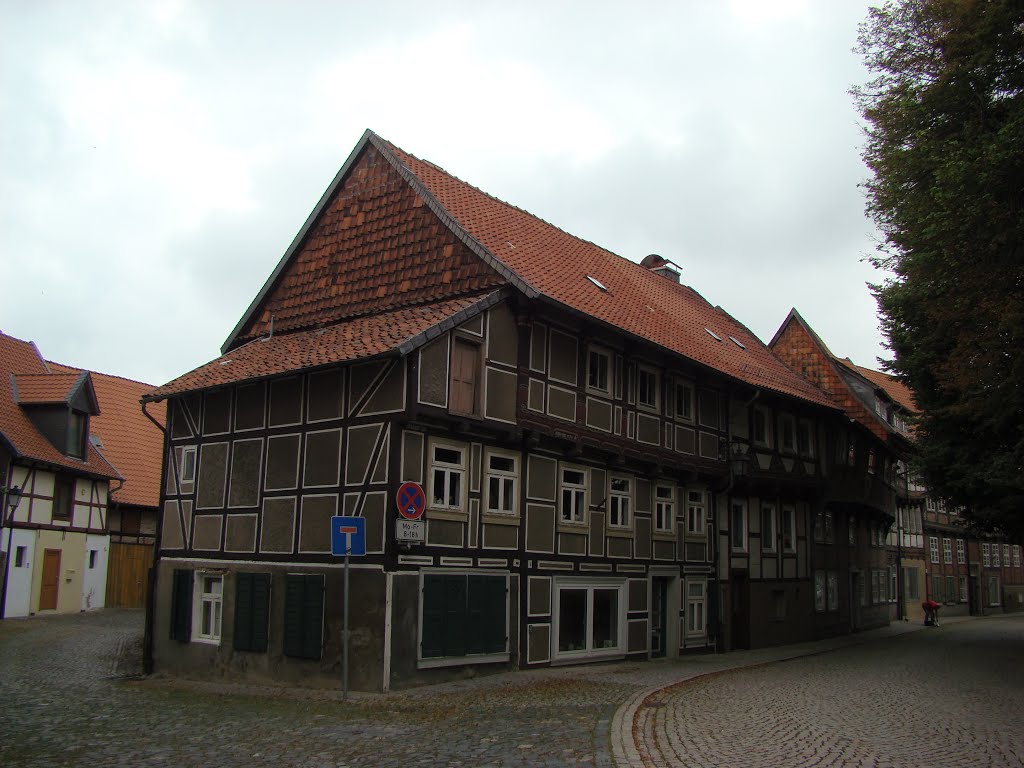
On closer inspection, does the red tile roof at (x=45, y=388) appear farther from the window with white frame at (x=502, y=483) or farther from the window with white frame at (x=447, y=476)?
the window with white frame at (x=447, y=476)

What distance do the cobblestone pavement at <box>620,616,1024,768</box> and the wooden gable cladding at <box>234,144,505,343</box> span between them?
8.60 m

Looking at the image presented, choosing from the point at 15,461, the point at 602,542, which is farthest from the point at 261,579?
the point at 15,461

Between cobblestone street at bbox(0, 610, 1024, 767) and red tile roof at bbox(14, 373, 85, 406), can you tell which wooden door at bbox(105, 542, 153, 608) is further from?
cobblestone street at bbox(0, 610, 1024, 767)

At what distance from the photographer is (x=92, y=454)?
35.3 metres

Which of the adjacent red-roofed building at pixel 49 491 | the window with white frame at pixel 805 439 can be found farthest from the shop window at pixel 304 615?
the window with white frame at pixel 805 439

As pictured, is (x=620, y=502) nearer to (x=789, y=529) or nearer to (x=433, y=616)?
(x=433, y=616)

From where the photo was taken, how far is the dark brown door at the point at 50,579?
31297mm

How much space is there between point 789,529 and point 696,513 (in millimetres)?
5990

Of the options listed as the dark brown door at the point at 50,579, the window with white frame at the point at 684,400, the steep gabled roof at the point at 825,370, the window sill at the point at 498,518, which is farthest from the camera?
the steep gabled roof at the point at 825,370

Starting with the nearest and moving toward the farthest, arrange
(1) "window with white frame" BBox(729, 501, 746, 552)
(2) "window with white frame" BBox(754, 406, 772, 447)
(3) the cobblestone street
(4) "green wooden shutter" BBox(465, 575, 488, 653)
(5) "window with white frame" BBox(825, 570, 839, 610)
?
(3) the cobblestone street, (4) "green wooden shutter" BBox(465, 575, 488, 653), (1) "window with white frame" BBox(729, 501, 746, 552), (2) "window with white frame" BBox(754, 406, 772, 447), (5) "window with white frame" BBox(825, 570, 839, 610)

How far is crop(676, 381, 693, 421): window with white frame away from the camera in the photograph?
23656mm

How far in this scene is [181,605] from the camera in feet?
64.8

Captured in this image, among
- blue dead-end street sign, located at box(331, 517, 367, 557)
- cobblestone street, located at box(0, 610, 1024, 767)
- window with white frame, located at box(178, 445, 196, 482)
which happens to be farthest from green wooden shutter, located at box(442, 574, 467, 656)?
window with white frame, located at box(178, 445, 196, 482)

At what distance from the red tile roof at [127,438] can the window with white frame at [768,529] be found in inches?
880
